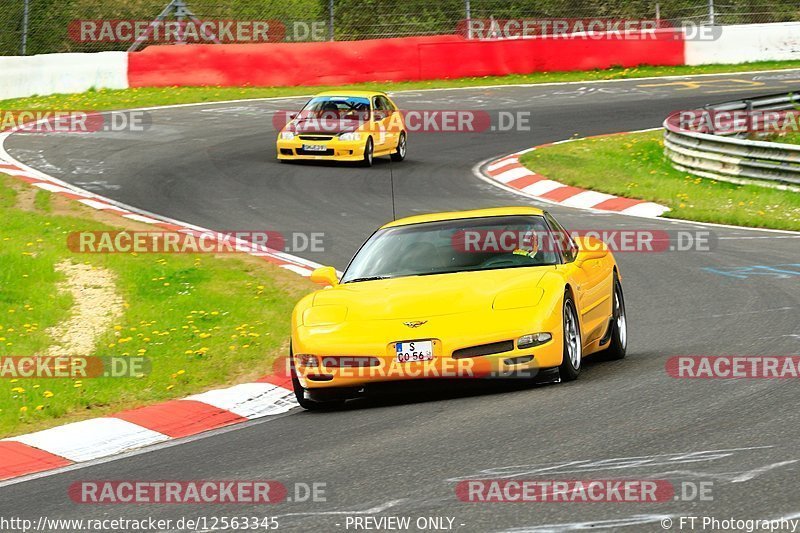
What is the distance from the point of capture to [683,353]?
952 centimetres

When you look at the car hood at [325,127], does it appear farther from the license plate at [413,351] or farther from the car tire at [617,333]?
the license plate at [413,351]

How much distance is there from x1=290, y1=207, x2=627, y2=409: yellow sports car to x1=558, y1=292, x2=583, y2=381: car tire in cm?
1

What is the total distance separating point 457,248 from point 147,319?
3339mm

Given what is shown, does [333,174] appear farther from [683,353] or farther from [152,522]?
[152,522]

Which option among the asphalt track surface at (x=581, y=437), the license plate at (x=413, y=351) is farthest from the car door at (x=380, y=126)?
the license plate at (x=413, y=351)

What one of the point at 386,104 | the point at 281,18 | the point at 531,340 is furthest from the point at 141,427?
the point at 281,18

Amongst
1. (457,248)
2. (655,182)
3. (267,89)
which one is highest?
(457,248)

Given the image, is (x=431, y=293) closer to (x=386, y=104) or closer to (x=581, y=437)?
(x=581, y=437)

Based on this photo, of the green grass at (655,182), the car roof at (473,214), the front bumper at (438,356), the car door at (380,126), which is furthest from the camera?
the car door at (380,126)

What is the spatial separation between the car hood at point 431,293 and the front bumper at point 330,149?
14.3m

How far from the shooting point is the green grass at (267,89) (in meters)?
29.6

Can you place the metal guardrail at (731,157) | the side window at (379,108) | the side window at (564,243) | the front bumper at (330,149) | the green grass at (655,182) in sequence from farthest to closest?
1. the side window at (379,108)
2. the front bumper at (330,149)
3. the metal guardrail at (731,157)
4. the green grass at (655,182)
5. the side window at (564,243)

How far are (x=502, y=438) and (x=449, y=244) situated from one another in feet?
9.30

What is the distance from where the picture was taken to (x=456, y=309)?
8.56 meters
